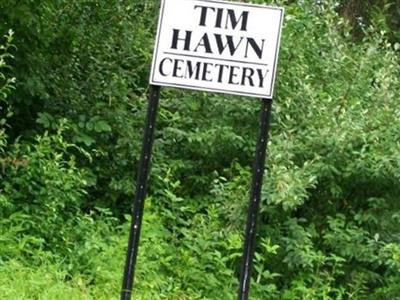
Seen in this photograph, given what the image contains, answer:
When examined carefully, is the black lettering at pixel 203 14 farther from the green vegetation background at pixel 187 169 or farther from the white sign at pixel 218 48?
the green vegetation background at pixel 187 169

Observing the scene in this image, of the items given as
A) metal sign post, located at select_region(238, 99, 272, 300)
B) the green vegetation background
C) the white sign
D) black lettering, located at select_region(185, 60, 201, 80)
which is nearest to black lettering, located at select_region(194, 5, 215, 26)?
the white sign

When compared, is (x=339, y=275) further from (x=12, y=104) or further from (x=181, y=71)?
(x=12, y=104)

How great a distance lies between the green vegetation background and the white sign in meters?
1.42

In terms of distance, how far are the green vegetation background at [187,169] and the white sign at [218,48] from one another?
142cm

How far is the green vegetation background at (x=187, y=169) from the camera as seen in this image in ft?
16.6

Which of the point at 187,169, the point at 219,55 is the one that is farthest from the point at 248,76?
the point at 187,169

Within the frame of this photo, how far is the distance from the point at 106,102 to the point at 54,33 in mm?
709

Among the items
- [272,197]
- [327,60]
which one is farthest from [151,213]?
[327,60]

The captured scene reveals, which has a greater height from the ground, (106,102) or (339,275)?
(106,102)

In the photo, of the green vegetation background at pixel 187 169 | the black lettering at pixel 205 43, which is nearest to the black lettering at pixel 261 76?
the black lettering at pixel 205 43

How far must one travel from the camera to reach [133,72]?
748 centimetres

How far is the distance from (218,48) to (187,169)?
111 inches

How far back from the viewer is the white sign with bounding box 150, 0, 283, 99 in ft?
12.1

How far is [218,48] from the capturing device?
12.1 ft
